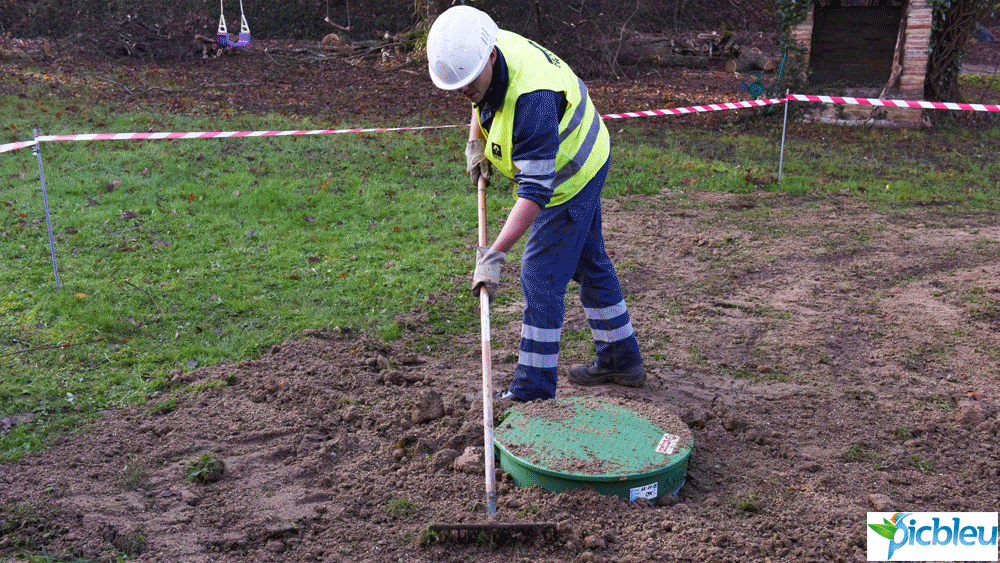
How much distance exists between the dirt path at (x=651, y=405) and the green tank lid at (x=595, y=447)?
76mm

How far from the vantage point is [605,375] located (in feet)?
14.2

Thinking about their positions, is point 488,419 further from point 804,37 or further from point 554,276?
point 804,37

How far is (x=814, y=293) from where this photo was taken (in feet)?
18.6

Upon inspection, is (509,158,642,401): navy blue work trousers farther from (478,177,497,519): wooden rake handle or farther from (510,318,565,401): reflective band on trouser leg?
(478,177,497,519): wooden rake handle

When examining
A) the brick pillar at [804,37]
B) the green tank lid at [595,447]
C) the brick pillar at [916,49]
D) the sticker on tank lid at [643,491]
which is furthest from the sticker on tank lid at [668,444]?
the brick pillar at [916,49]

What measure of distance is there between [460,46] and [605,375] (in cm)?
210

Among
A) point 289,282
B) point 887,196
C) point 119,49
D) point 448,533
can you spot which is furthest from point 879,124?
point 119,49

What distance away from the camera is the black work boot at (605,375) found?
428 cm

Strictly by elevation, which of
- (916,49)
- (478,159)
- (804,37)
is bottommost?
(478,159)

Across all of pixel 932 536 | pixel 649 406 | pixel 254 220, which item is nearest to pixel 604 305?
pixel 649 406

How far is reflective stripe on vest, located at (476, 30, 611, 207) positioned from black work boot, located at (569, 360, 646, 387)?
46.7 inches

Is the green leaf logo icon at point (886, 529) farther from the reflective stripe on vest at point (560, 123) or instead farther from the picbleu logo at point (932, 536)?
the reflective stripe on vest at point (560, 123)

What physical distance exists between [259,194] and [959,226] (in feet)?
23.3

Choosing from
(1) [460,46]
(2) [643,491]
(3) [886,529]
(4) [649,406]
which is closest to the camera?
(3) [886,529]
